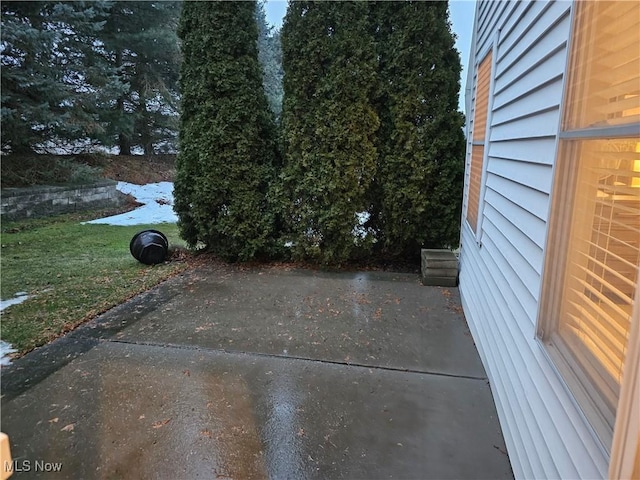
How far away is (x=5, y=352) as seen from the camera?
9.56ft

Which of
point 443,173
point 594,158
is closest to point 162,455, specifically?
point 594,158

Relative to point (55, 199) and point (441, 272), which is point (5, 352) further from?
point (55, 199)

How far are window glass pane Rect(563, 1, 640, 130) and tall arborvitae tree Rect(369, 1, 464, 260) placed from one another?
349 centimetres

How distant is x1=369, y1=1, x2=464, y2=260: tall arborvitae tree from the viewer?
15.6 feet

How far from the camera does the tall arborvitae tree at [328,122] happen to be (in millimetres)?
4828

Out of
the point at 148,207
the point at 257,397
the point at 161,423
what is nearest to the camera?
the point at 161,423

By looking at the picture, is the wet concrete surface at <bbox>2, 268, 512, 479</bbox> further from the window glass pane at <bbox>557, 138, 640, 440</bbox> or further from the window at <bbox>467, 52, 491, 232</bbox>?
the window at <bbox>467, 52, 491, 232</bbox>

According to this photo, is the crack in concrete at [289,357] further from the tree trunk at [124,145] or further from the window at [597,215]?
the tree trunk at [124,145]

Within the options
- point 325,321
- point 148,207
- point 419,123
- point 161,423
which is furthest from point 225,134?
point 148,207

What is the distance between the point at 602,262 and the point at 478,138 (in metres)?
3.11

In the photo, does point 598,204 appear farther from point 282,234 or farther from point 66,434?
point 282,234

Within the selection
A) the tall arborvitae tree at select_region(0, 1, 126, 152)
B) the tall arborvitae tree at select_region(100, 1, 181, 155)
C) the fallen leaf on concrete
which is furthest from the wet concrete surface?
the tall arborvitae tree at select_region(100, 1, 181, 155)

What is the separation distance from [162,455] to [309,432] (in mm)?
738

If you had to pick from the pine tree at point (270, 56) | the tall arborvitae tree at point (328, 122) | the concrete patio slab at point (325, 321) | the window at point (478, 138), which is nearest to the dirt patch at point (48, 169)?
the pine tree at point (270, 56)
